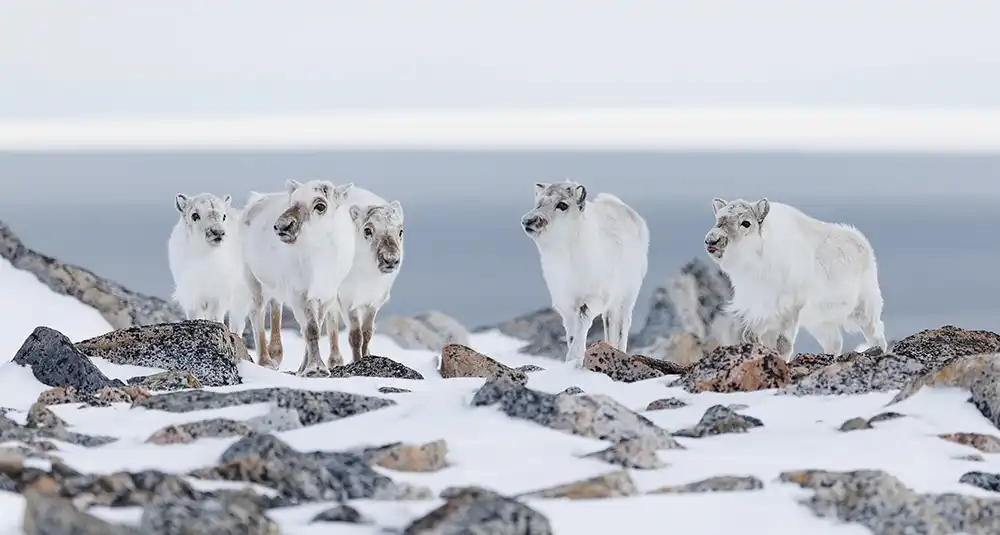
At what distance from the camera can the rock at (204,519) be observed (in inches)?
257

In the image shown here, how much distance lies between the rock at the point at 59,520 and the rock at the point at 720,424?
400 centimetres

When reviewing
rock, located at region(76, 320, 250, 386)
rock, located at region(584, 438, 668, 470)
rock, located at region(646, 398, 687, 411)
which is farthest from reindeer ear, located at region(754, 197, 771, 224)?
rock, located at region(584, 438, 668, 470)

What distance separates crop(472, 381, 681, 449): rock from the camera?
8984 mm

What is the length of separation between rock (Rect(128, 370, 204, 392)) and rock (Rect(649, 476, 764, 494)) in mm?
5164

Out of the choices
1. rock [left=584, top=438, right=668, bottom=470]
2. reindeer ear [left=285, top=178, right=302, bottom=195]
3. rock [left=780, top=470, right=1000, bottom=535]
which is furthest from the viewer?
reindeer ear [left=285, top=178, right=302, bottom=195]

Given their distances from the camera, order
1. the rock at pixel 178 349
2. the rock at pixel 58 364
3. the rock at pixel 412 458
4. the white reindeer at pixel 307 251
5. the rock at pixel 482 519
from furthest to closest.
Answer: the white reindeer at pixel 307 251 → the rock at pixel 178 349 → the rock at pixel 58 364 → the rock at pixel 412 458 → the rock at pixel 482 519

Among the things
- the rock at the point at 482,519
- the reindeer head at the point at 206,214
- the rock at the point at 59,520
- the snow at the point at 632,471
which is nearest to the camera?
the rock at the point at 59,520

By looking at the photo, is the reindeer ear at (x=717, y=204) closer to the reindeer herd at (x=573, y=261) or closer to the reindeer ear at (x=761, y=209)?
the reindeer herd at (x=573, y=261)

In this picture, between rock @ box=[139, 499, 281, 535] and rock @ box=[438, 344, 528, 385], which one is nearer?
rock @ box=[139, 499, 281, 535]

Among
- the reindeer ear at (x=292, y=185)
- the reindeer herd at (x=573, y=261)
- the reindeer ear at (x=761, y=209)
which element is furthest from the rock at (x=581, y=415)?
the reindeer ear at (x=761, y=209)

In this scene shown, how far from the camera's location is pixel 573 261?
1686 cm

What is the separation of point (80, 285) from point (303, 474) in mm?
19398

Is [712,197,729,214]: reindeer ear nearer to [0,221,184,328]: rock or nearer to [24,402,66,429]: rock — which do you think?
[24,402,66,429]: rock

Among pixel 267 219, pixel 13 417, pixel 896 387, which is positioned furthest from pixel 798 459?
pixel 267 219
